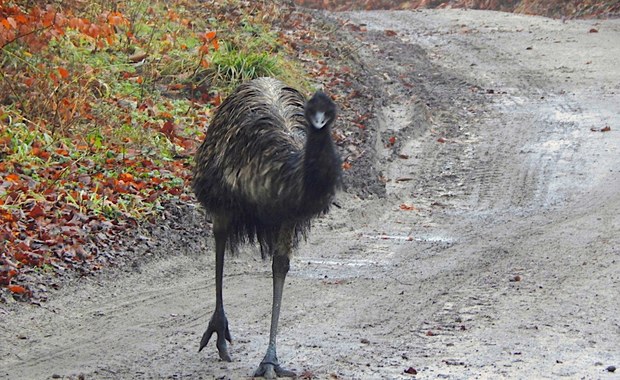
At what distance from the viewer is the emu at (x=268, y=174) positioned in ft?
22.5

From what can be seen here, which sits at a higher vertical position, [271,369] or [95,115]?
[95,115]

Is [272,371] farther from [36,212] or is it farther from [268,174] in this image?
[36,212]

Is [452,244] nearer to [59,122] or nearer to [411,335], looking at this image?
[411,335]

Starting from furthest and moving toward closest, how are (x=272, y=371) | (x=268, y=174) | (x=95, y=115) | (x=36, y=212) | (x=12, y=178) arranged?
(x=95, y=115) < (x=12, y=178) < (x=36, y=212) < (x=268, y=174) < (x=272, y=371)

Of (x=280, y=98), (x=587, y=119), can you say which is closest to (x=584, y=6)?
(x=587, y=119)

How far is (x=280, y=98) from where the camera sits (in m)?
8.16

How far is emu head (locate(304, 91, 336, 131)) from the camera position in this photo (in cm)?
677

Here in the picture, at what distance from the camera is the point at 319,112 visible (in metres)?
6.76

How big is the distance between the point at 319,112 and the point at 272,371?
166 centimetres

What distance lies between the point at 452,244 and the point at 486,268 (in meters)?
1.06

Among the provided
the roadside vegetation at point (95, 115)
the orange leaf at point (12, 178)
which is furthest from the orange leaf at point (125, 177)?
the orange leaf at point (12, 178)

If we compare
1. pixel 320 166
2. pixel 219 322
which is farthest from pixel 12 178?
pixel 320 166

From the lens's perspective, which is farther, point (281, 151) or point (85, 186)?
point (85, 186)

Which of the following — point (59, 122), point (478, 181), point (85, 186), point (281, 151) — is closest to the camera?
point (281, 151)
